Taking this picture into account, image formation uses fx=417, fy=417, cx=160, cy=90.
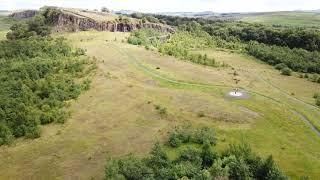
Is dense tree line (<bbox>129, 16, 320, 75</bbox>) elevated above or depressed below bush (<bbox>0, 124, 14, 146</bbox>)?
above

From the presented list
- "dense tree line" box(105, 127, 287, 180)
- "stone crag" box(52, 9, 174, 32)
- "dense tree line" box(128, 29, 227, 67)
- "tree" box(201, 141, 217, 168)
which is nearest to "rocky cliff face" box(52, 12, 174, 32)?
"stone crag" box(52, 9, 174, 32)

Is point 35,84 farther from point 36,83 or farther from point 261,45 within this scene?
point 261,45

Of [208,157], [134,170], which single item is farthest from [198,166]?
[134,170]

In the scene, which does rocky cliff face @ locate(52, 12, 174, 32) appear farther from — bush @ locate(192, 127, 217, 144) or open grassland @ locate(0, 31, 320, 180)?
bush @ locate(192, 127, 217, 144)

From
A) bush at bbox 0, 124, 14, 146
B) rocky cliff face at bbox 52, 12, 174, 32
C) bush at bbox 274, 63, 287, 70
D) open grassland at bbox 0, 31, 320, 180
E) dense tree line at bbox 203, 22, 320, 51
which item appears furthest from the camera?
dense tree line at bbox 203, 22, 320, 51

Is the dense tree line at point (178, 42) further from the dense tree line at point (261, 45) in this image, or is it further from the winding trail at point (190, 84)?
the winding trail at point (190, 84)

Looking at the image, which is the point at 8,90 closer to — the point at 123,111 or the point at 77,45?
the point at 123,111
